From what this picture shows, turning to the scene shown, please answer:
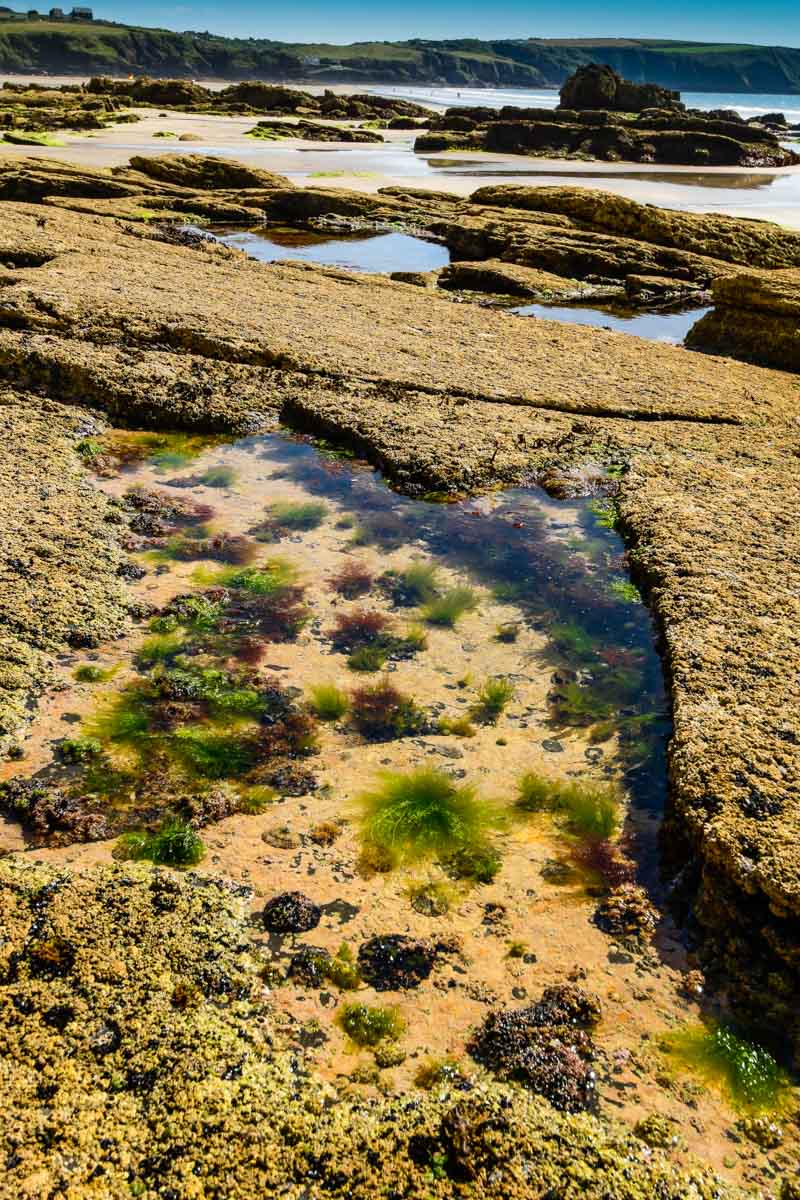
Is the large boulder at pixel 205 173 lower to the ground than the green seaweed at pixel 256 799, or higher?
higher

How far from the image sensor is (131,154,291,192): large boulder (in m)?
22.9

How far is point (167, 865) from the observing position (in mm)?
3330

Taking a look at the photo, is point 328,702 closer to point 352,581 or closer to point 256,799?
point 256,799

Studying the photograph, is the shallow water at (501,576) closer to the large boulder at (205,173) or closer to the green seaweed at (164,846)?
the green seaweed at (164,846)

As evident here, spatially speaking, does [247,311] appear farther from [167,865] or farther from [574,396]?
[167,865]

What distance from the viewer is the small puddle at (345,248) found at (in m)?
16.1

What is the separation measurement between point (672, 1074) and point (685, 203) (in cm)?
3022

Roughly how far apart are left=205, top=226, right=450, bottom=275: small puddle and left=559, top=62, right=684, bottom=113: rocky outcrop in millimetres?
55305

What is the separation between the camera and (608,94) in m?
64.2

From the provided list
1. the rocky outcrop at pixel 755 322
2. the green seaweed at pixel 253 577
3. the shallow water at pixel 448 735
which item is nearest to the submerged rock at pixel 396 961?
the shallow water at pixel 448 735

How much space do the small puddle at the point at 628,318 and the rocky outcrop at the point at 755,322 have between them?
0.85 metres

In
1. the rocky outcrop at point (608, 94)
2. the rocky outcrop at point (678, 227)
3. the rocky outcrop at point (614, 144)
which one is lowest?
the rocky outcrop at point (678, 227)

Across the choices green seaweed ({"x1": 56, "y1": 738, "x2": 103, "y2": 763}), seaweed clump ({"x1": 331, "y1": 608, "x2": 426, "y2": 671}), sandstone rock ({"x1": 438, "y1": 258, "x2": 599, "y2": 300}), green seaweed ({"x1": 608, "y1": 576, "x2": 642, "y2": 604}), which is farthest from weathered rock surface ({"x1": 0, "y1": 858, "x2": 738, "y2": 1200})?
sandstone rock ({"x1": 438, "y1": 258, "x2": 599, "y2": 300})

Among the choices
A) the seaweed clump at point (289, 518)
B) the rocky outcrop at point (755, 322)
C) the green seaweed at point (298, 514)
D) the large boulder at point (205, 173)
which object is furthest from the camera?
the large boulder at point (205, 173)
